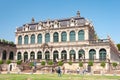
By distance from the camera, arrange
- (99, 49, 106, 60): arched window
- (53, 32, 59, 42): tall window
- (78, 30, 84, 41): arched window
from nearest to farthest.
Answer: (99, 49, 106, 60): arched window < (78, 30, 84, 41): arched window < (53, 32, 59, 42): tall window

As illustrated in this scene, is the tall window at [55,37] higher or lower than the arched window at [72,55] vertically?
higher

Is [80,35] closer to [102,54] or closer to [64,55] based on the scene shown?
[64,55]

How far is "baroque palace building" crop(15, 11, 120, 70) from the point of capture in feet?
200

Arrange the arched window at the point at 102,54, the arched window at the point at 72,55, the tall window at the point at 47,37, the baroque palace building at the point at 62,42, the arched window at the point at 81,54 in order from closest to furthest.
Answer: the arched window at the point at 102,54 → the baroque palace building at the point at 62,42 → the arched window at the point at 81,54 → the arched window at the point at 72,55 → the tall window at the point at 47,37

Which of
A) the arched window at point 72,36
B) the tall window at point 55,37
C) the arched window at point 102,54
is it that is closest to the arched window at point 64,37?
the tall window at point 55,37

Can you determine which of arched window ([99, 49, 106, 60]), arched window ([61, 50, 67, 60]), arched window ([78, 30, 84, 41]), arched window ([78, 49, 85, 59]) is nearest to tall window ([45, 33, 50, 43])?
arched window ([61, 50, 67, 60])

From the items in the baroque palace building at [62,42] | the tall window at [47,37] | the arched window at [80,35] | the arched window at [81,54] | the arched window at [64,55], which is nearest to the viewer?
the baroque palace building at [62,42]

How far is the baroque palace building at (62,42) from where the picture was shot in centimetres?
6094

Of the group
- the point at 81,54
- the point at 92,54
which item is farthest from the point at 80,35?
the point at 92,54

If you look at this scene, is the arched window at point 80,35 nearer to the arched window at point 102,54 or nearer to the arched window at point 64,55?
the arched window at point 64,55

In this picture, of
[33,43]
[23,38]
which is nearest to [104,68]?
[33,43]

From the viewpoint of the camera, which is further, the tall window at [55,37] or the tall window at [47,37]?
the tall window at [47,37]

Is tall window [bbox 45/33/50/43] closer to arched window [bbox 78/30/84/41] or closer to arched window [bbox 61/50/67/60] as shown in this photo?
arched window [bbox 61/50/67/60]

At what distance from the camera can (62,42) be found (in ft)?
217
